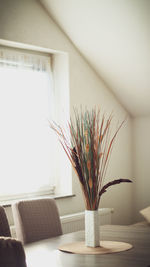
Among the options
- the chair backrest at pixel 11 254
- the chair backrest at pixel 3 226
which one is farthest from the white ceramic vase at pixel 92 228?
the chair backrest at pixel 11 254

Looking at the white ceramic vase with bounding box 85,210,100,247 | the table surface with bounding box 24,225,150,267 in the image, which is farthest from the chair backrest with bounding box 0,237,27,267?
the white ceramic vase with bounding box 85,210,100,247

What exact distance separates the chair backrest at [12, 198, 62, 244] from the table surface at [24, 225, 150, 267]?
0.49 feet

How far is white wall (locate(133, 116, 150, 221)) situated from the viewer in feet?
15.0

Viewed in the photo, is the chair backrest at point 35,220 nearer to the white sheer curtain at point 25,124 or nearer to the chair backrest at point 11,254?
the white sheer curtain at point 25,124

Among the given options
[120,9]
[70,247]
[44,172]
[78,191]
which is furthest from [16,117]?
[70,247]

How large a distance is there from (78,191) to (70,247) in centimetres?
187

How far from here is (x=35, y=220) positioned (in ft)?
8.79

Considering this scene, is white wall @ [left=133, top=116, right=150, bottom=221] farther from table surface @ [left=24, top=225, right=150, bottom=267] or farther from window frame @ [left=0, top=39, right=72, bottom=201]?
table surface @ [left=24, top=225, right=150, bottom=267]

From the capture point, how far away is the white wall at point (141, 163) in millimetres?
4586

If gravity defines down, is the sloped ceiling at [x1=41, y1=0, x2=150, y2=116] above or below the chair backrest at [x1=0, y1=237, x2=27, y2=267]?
above

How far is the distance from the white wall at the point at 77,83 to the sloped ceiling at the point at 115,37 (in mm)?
99

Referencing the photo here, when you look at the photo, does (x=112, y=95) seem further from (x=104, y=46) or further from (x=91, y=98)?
(x=104, y=46)

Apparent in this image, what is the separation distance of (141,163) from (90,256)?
2.69 meters

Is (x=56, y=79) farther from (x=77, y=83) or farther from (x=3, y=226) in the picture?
(x=3, y=226)
